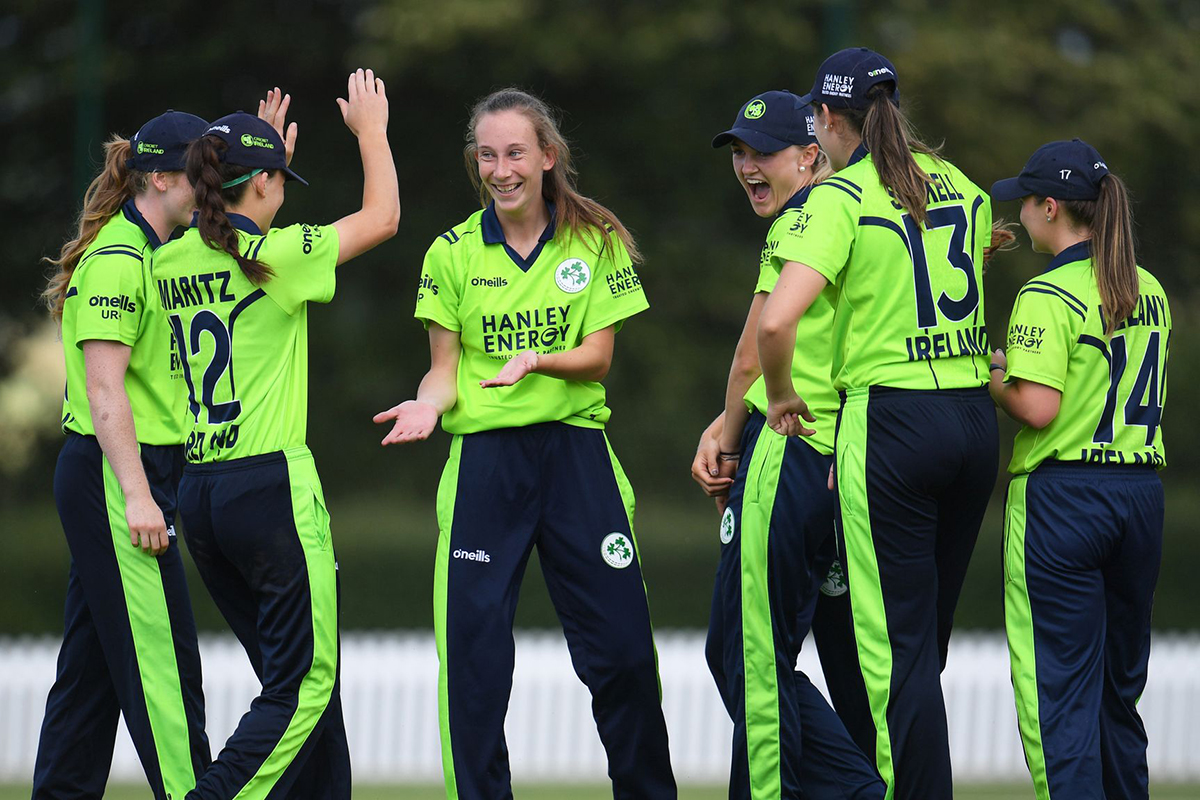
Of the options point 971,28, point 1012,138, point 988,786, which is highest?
point 971,28

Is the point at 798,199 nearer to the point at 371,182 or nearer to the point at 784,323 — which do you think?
→ the point at 784,323

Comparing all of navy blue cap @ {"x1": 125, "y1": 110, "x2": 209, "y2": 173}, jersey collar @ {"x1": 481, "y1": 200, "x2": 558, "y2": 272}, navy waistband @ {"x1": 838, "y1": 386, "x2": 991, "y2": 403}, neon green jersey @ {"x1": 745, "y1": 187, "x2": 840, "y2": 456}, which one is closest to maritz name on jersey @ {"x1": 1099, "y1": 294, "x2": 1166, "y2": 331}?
navy waistband @ {"x1": 838, "y1": 386, "x2": 991, "y2": 403}

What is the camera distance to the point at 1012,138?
11484mm

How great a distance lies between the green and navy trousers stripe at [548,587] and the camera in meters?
4.25

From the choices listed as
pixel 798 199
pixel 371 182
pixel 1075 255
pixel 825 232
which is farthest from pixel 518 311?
pixel 1075 255

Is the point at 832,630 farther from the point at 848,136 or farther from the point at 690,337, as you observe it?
the point at 690,337

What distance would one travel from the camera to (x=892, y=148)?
3975mm

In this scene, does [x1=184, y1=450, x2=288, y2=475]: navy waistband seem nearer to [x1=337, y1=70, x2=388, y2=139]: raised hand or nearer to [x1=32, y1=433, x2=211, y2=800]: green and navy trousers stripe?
[x1=32, y1=433, x2=211, y2=800]: green and navy trousers stripe

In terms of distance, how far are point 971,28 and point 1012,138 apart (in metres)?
1.09

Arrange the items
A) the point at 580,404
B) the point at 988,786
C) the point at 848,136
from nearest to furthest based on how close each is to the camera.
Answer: the point at 848,136 < the point at 580,404 < the point at 988,786

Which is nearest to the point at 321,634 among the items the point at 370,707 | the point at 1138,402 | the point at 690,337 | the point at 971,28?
the point at 1138,402

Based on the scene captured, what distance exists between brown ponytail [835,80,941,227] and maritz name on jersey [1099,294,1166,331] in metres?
0.67

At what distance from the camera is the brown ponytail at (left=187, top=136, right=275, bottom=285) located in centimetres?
411

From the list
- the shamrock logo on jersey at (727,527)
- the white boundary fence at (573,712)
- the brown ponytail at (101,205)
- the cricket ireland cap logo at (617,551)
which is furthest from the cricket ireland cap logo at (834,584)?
the white boundary fence at (573,712)
